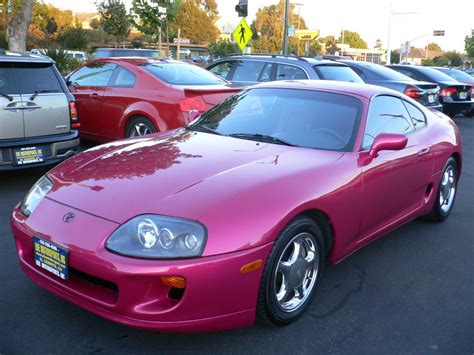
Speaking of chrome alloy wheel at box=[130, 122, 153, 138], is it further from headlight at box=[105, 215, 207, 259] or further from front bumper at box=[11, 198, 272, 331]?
headlight at box=[105, 215, 207, 259]

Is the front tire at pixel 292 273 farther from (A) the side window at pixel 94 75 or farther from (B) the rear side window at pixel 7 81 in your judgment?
(A) the side window at pixel 94 75

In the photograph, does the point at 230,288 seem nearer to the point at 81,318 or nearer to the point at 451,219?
the point at 81,318

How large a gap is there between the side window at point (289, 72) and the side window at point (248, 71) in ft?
1.25

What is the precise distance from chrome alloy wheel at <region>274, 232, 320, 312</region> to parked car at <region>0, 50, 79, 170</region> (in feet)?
11.9

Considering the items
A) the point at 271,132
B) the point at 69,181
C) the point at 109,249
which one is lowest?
the point at 109,249

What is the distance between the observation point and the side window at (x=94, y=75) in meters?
7.41

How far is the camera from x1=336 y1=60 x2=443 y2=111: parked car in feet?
34.2

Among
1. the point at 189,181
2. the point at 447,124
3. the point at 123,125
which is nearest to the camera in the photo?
the point at 189,181

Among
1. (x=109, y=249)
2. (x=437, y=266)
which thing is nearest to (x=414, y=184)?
(x=437, y=266)

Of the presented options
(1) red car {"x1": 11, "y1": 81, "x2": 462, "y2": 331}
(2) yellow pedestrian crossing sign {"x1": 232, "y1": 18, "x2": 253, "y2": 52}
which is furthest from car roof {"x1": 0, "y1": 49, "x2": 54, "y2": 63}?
(2) yellow pedestrian crossing sign {"x1": 232, "y1": 18, "x2": 253, "y2": 52}

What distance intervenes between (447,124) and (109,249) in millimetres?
3808

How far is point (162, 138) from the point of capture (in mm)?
3850

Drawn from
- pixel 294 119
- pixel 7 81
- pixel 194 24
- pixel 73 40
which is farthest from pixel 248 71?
pixel 194 24

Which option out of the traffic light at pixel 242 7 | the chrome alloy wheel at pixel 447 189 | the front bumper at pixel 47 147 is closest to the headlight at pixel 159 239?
the chrome alloy wheel at pixel 447 189
